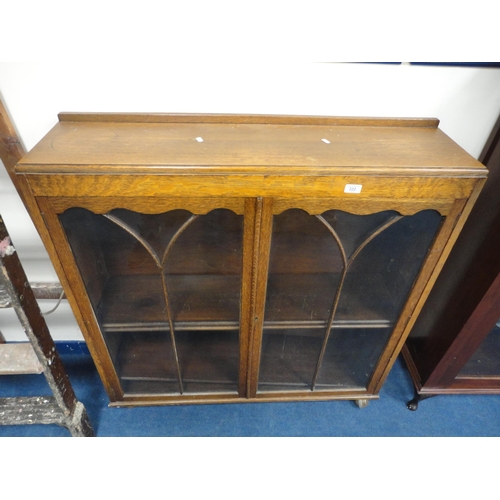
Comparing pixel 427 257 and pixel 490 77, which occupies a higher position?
pixel 490 77

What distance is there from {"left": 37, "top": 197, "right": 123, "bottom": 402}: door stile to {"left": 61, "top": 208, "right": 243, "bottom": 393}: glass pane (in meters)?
0.02

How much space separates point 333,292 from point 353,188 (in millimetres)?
323

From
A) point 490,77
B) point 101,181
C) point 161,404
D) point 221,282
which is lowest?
point 161,404

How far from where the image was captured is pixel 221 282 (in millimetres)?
949

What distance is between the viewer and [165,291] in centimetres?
88

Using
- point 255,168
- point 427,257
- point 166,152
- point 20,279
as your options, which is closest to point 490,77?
point 427,257

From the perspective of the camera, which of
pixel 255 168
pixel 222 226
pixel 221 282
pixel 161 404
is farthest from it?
pixel 161 404

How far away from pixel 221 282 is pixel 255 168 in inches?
14.7

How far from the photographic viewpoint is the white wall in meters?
0.81

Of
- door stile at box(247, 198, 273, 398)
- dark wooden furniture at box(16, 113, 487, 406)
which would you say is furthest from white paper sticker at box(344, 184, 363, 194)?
door stile at box(247, 198, 273, 398)

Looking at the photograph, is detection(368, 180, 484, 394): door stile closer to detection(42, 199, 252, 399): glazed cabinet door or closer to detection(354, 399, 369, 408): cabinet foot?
detection(354, 399, 369, 408): cabinet foot

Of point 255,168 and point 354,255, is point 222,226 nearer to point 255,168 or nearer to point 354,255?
point 255,168

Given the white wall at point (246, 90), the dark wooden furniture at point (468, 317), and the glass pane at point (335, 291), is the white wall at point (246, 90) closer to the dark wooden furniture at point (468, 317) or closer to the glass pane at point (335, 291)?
the dark wooden furniture at point (468, 317)

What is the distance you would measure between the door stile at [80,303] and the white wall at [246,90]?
0.29 m
